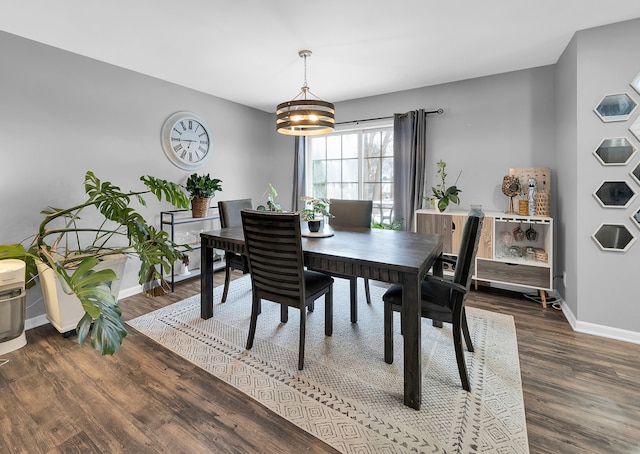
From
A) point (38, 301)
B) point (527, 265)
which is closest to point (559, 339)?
point (527, 265)

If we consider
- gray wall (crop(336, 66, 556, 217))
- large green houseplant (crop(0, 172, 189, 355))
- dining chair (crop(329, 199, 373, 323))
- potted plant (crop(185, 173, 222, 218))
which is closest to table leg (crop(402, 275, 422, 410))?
dining chair (crop(329, 199, 373, 323))

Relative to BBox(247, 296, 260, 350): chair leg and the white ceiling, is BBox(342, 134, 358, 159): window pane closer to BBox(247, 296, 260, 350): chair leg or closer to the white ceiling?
the white ceiling

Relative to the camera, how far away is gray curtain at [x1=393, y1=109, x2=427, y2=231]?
12.6 ft

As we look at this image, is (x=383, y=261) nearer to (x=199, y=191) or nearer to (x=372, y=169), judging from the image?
(x=199, y=191)

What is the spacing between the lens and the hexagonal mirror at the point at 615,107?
2.31 m

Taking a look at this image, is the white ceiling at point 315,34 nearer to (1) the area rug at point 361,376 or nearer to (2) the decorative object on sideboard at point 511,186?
(2) the decorative object on sideboard at point 511,186

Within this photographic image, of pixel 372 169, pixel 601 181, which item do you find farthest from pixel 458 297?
pixel 372 169

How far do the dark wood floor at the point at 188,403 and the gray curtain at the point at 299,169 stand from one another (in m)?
3.09

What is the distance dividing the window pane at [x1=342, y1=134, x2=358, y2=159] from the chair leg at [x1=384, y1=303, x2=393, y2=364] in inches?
120

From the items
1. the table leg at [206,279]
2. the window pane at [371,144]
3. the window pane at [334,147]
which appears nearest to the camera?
the table leg at [206,279]

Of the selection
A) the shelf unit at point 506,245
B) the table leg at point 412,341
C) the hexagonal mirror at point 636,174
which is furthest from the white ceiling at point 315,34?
the table leg at point 412,341

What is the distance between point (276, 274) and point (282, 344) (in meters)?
0.65

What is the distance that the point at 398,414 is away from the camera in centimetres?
164

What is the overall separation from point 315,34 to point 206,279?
2319 mm
